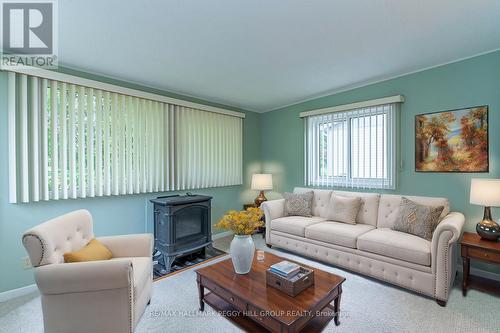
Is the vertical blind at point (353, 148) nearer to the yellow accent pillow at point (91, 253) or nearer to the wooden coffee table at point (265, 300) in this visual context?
the wooden coffee table at point (265, 300)

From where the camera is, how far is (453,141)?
293 centimetres

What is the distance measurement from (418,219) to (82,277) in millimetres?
3213

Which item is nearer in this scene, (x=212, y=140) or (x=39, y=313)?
(x=39, y=313)

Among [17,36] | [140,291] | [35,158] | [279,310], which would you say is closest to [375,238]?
[279,310]

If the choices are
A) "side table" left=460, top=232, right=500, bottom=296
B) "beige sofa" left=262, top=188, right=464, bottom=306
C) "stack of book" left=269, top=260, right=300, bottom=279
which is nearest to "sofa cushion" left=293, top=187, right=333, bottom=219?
"beige sofa" left=262, top=188, right=464, bottom=306

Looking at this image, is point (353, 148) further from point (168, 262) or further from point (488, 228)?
point (168, 262)

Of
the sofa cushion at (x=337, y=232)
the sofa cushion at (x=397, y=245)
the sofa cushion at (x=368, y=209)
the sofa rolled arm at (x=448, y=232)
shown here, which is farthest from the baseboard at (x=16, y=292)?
the sofa rolled arm at (x=448, y=232)

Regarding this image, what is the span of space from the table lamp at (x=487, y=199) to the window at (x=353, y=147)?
1.01 m

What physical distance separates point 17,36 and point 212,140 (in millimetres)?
2696

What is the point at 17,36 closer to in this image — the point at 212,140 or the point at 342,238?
the point at 212,140

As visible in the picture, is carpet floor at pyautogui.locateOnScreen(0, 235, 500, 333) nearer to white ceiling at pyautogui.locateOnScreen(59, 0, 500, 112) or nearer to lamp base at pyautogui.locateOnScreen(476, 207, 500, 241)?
lamp base at pyautogui.locateOnScreen(476, 207, 500, 241)

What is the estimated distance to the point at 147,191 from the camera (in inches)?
138

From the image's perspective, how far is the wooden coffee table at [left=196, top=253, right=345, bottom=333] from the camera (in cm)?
156

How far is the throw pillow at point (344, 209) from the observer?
3334 mm
